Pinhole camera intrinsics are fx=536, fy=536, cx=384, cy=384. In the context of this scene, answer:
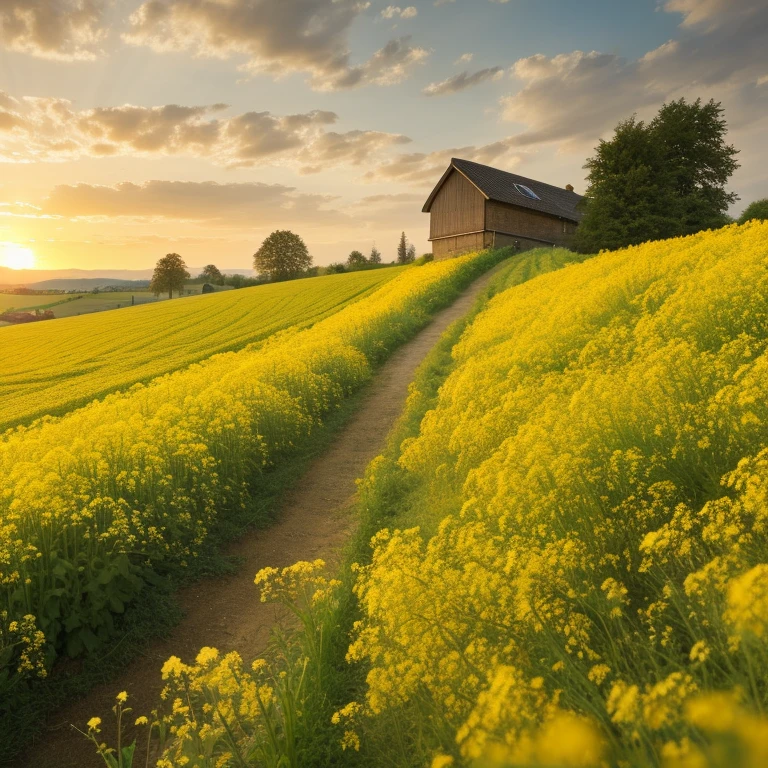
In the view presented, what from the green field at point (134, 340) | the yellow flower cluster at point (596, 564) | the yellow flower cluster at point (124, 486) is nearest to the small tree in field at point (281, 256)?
the green field at point (134, 340)

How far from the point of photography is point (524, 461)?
4848 millimetres

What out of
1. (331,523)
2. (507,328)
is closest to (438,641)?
(331,523)

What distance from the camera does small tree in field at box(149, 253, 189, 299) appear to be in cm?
8344

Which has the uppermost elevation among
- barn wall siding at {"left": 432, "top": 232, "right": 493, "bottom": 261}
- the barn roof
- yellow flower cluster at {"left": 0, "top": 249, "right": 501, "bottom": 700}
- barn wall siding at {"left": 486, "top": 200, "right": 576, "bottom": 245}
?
the barn roof

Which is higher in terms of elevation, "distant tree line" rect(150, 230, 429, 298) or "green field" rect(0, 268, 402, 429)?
"distant tree line" rect(150, 230, 429, 298)

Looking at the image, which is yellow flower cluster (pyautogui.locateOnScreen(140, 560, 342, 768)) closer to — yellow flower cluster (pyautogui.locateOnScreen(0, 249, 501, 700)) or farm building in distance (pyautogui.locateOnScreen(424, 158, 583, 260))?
yellow flower cluster (pyautogui.locateOnScreen(0, 249, 501, 700))

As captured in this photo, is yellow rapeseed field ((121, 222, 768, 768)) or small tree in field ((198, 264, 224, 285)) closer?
yellow rapeseed field ((121, 222, 768, 768))

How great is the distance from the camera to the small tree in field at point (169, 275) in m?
83.4

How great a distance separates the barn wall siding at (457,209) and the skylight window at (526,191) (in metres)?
5.95

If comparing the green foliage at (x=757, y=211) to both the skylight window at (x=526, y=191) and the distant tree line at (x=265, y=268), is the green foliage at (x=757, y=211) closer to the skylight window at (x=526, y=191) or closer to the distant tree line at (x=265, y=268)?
the skylight window at (x=526, y=191)

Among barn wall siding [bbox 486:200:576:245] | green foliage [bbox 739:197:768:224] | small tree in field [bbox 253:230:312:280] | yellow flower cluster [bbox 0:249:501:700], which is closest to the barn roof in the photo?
barn wall siding [bbox 486:200:576:245]

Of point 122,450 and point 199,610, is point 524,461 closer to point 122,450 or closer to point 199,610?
point 199,610

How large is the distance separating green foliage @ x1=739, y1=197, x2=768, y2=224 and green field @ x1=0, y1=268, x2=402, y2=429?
32498 millimetres

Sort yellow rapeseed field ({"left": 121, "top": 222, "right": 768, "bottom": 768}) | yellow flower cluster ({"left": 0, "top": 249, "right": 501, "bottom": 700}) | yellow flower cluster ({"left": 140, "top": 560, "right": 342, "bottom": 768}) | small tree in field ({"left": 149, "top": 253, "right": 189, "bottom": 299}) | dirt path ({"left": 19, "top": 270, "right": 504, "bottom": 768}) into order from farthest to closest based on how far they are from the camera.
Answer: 1. small tree in field ({"left": 149, "top": 253, "right": 189, "bottom": 299})
2. yellow flower cluster ({"left": 0, "top": 249, "right": 501, "bottom": 700})
3. dirt path ({"left": 19, "top": 270, "right": 504, "bottom": 768})
4. yellow flower cluster ({"left": 140, "top": 560, "right": 342, "bottom": 768})
5. yellow rapeseed field ({"left": 121, "top": 222, "right": 768, "bottom": 768})
